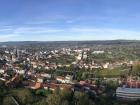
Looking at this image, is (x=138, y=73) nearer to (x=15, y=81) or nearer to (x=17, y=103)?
(x=15, y=81)

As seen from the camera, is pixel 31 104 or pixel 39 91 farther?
pixel 39 91

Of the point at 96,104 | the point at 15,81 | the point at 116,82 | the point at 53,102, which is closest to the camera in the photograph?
the point at 53,102

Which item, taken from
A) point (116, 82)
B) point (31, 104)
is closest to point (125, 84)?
point (116, 82)

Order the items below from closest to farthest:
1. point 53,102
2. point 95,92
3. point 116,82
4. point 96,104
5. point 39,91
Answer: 1. point 53,102
2. point 96,104
3. point 39,91
4. point 95,92
5. point 116,82

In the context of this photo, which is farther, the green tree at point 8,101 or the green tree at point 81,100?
the green tree at point 81,100

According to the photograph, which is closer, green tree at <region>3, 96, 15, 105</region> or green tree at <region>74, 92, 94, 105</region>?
green tree at <region>3, 96, 15, 105</region>

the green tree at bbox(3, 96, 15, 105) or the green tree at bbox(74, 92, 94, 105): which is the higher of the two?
the green tree at bbox(3, 96, 15, 105)

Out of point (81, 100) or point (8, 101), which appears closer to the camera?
point (8, 101)

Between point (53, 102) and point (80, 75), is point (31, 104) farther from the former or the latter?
point (80, 75)

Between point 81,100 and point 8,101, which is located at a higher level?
point 8,101

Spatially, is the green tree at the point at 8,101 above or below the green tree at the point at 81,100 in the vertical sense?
above
